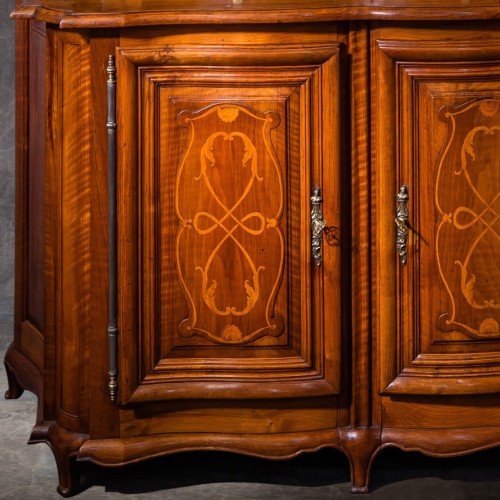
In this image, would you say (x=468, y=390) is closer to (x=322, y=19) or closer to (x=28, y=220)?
(x=322, y=19)

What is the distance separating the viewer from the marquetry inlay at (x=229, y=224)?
97.7 inches

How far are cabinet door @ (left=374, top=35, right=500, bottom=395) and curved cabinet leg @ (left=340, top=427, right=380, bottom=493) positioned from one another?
0.13 m

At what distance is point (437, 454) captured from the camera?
2529mm

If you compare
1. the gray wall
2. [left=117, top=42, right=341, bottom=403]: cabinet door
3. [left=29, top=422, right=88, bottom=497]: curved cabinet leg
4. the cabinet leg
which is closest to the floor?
[left=29, top=422, right=88, bottom=497]: curved cabinet leg

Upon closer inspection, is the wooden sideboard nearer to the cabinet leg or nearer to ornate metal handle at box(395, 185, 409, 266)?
ornate metal handle at box(395, 185, 409, 266)

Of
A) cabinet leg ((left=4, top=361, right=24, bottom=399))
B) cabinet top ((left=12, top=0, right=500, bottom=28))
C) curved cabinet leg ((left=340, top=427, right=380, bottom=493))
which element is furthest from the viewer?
cabinet leg ((left=4, top=361, right=24, bottom=399))

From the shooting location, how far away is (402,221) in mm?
2496

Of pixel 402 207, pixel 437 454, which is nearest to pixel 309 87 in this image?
pixel 402 207

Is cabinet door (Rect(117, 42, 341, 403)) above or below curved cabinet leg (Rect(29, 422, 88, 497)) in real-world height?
above

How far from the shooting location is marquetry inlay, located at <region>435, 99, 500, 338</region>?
97.7 inches

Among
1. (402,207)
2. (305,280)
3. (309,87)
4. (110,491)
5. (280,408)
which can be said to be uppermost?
(309,87)

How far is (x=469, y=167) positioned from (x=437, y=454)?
2.24ft

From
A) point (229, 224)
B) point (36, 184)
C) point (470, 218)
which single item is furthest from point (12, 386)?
point (470, 218)

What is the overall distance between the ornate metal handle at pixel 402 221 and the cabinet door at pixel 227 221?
0.46 feet
